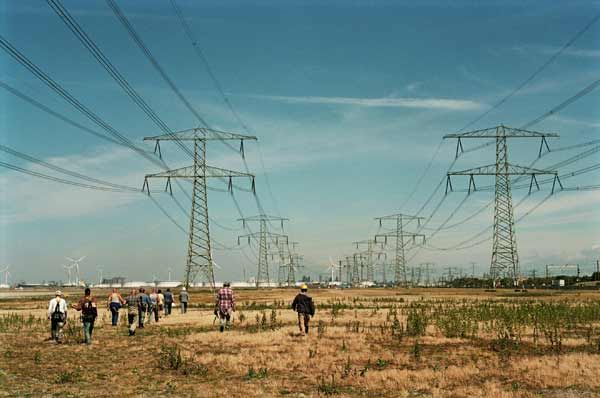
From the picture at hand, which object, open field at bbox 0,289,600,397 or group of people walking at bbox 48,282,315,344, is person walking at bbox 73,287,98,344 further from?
open field at bbox 0,289,600,397

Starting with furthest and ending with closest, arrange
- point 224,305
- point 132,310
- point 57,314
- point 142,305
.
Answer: point 142,305
point 224,305
point 132,310
point 57,314

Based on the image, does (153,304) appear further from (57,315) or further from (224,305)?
(57,315)

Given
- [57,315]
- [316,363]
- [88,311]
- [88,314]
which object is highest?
[88,311]

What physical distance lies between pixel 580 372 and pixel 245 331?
16.1 metres

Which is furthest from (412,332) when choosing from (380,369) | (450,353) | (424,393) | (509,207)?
(509,207)

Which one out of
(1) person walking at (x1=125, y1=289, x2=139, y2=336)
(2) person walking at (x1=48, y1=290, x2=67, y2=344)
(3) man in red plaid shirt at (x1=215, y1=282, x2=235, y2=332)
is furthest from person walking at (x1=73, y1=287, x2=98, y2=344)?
(3) man in red plaid shirt at (x1=215, y1=282, x2=235, y2=332)

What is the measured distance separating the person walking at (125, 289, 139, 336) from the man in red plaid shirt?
3.80m

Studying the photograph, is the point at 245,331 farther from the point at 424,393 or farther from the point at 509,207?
the point at 509,207

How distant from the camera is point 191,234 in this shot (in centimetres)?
6962

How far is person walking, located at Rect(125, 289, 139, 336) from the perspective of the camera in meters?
29.1

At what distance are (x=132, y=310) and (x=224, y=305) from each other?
4.24 m

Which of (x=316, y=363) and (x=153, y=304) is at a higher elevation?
(x=153, y=304)

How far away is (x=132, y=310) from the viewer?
29953 mm

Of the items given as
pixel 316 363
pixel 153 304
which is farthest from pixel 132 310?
pixel 316 363
